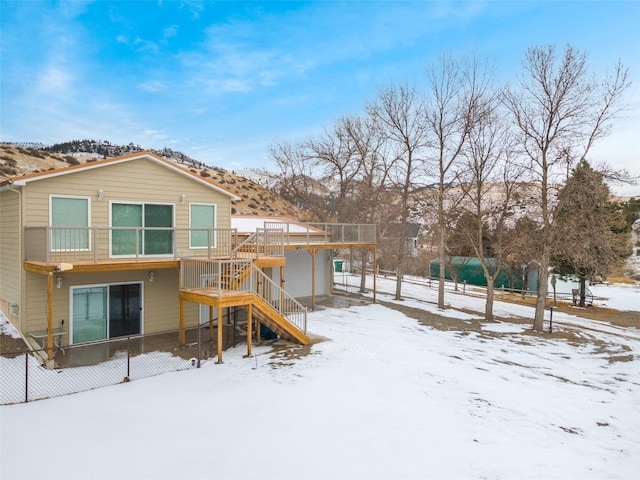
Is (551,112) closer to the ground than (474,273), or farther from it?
farther from it

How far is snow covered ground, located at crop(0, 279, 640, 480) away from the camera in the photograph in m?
6.03

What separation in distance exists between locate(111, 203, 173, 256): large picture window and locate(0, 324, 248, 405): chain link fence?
2712 millimetres

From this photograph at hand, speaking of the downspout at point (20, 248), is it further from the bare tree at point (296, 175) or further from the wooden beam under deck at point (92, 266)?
the bare tree at point (296, 175)

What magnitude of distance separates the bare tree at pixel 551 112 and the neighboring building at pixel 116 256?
12.3m

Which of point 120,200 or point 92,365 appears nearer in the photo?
point 92,365

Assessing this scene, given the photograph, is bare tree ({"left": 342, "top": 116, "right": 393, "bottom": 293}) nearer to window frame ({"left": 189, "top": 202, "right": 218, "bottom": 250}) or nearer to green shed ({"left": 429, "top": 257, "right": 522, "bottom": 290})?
green shed ({"left": 429, "top": 257, "right": 522, "bottom": 290})

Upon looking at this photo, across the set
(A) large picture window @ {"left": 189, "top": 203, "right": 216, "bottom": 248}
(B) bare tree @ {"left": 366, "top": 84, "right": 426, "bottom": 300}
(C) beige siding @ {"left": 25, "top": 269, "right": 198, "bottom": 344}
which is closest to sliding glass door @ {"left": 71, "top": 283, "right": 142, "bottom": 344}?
(C) beige siding @ {"left": 25, "top": 269, "right": 198, "bottom": 344}

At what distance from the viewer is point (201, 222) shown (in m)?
14.6

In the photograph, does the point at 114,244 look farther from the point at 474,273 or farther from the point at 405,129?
the point at 474,273

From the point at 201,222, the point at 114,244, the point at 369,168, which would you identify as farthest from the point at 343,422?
the point at 369,168

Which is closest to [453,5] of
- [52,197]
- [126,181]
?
[126,181]

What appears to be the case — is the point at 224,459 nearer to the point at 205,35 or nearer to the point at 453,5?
the point at 453,5

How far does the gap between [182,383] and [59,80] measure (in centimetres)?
2000

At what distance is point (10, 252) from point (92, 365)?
16.0 feet
